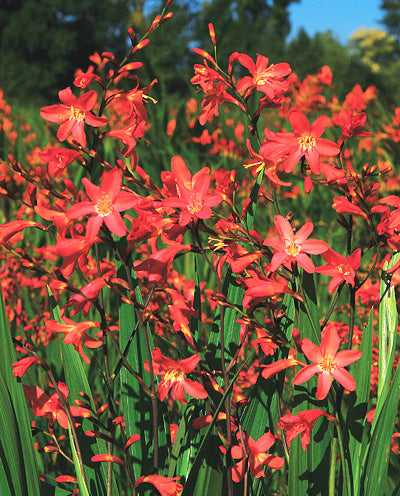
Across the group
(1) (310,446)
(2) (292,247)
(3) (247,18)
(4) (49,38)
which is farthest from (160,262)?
(3) (247,18)

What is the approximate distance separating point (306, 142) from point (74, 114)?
1.38 ft

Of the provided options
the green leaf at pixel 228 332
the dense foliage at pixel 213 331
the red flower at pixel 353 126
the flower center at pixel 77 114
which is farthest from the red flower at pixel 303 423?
the flower center at pixel 77 114

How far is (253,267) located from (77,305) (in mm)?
317

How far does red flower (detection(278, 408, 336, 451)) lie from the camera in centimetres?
86

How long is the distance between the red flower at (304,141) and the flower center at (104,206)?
31 cm

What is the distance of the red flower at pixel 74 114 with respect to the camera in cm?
95

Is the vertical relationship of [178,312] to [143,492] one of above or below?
above

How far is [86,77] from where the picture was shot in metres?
1.00

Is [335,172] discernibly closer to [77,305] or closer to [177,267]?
[77,305]

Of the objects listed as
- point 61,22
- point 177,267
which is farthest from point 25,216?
point 61,22

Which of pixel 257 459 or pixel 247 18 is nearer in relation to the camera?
pixel 257 459

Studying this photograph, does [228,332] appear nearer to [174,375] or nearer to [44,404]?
[174,375]

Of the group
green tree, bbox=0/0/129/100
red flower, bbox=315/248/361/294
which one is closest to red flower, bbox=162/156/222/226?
red flower, bbox=315/248/361/294

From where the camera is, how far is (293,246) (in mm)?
879
